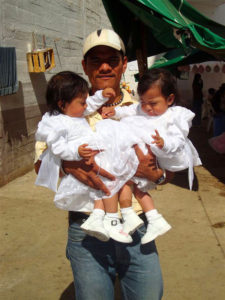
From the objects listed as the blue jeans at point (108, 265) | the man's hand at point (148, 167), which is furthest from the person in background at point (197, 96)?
the blue jeans at point (108, 265)

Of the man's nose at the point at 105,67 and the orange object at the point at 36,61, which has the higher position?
the man's nose at the point at 105,67

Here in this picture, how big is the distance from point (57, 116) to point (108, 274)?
35.5 inches

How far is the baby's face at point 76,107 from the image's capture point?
210 centimetres

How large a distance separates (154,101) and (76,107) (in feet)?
1.44

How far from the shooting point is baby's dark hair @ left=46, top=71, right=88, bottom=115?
2.07m

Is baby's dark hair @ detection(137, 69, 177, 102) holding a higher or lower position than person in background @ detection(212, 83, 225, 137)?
higher

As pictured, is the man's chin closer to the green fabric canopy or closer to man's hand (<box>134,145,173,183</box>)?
man's hand (<box>134,145,173,183</box>)

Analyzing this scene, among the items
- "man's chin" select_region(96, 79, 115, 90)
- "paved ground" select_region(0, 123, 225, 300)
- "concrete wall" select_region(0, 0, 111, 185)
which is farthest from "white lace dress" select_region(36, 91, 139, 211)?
"concrete wall" select_region(0, 0, 111, 185)

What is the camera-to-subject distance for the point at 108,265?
85.4 inches

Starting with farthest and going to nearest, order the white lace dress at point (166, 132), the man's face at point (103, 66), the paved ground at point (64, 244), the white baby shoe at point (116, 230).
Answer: the paved ground at point (64, 244), the man's face at point (103, 66), the white lace dress at point (166, 132), the white baby shoe at point (116, 230)

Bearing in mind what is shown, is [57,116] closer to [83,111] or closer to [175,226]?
[83,111]

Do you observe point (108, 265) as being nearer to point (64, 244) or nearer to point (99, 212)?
point (99, 212)

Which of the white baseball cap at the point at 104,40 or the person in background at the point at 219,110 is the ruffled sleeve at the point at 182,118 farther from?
the person in background at the point at 219,110

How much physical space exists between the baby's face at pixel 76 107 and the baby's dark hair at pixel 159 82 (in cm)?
35
